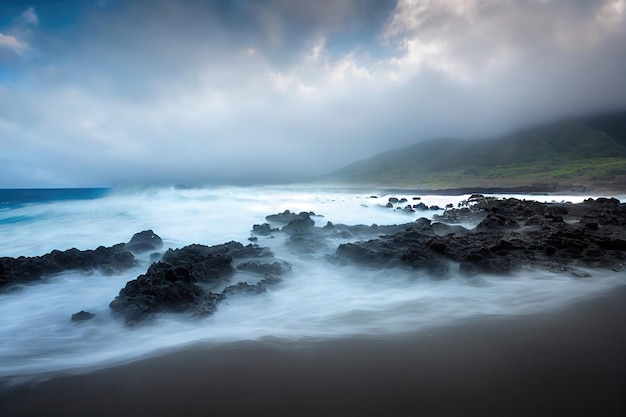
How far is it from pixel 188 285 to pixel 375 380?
Result: 3.54 m

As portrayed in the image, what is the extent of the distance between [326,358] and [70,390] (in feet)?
7.62

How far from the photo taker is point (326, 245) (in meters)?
9.38

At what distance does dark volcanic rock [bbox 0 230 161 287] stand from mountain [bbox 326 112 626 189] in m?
47.5

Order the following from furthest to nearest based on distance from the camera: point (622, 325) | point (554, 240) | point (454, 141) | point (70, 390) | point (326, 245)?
1. point (454, 141)
2. point (326, 245)
3. point (554, 240)
4. point (622, 325)
5. point (70, 390)

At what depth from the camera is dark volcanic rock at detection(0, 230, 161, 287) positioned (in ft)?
21.4

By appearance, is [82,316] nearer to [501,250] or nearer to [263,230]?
[263,230]

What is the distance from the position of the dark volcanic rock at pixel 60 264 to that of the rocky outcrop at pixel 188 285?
1.36m

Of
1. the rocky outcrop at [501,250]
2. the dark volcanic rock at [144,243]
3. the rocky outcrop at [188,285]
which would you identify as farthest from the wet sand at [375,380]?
the dark volcanic rock at [144,243]

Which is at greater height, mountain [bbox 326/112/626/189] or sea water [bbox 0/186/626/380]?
mountain [bbox 326/112/626/189]

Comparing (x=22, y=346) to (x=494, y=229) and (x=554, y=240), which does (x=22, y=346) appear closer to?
(x=554, y=240)

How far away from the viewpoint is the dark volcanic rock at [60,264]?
21.4 ft

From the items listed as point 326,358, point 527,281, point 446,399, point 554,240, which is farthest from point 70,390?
point 554,240

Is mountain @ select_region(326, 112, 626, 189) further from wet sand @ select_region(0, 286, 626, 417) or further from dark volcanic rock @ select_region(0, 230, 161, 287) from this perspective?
wet sand @ select_region(0, 286, 626, 417)

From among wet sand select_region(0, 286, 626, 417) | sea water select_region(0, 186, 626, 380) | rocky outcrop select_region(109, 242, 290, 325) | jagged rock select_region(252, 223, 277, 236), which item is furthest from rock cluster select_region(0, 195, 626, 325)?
jagged rock select_region(252, 223, 277, 236)
